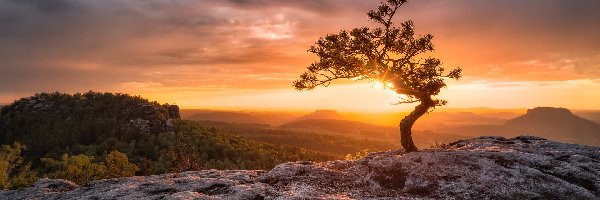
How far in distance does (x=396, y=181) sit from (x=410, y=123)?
Answer: 5.78 m

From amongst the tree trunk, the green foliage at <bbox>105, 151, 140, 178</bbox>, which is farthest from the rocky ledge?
the green foliage at <bbox>105, 151, 140, 178</bbox>

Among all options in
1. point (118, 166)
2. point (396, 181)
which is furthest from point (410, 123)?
point (118, 166)

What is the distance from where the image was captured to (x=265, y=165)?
18562cm

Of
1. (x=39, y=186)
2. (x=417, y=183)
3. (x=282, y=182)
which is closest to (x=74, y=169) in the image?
(x=39, y=186)

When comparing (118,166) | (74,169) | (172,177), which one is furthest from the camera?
(118,166)

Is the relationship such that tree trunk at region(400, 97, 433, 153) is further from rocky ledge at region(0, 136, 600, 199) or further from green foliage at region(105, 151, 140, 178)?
green foliage at region(105, 151, 140, 178)

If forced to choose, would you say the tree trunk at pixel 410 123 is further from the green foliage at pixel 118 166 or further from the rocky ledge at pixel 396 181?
the green foliage at pixel 118 166

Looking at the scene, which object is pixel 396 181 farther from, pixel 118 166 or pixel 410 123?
pixel 118 166

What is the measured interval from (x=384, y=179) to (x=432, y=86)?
6.86 meters

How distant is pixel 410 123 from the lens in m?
21.4

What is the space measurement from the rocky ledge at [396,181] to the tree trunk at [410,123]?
2672 millimetres

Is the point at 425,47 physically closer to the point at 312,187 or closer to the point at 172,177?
the point at 312,187

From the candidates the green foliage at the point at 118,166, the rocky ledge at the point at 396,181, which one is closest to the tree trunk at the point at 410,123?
the rocky ledge at the point at 396,181

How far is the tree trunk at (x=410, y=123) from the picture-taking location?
A: 21266mm
